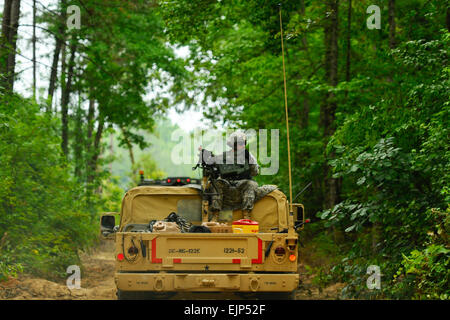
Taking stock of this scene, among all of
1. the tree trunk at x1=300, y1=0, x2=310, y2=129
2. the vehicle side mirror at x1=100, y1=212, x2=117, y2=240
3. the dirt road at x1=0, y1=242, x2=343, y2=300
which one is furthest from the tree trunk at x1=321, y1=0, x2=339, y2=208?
the vehicle side mirror at x1=100, y1=212, x2=117, y2=240

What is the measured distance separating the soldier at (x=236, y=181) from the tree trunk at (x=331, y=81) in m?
5.39

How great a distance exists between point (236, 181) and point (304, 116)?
10866 millimetres

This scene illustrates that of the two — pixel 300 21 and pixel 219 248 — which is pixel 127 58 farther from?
pixel 219 248

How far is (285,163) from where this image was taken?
1867cm

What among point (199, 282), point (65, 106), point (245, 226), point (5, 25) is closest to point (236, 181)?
point (245, 226)

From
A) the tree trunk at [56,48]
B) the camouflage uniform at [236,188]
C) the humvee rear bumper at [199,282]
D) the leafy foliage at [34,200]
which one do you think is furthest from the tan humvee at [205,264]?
the tree trunk at [56,48]

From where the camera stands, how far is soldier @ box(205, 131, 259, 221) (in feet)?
30.8

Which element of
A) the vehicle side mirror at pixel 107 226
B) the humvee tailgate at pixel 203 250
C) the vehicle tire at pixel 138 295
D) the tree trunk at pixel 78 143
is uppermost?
the tree trunk at pixel 78 143

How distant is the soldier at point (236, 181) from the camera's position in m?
9.39

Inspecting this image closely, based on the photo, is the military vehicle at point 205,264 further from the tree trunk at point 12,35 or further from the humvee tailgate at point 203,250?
the tree trunk at point 12,35

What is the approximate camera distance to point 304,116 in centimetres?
2000

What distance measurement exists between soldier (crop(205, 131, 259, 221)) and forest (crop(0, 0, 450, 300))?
1184 millimetres

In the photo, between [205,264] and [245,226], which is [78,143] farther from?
[205,264]

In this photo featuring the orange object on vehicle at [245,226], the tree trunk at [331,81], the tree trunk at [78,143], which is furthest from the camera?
the tree trunk at [78,143]
